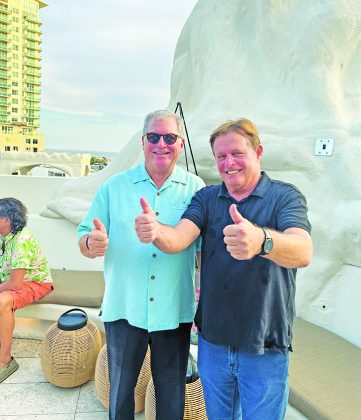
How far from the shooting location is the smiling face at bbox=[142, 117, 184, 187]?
1.28 m

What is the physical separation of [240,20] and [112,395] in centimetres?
336

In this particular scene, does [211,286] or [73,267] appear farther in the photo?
[73,267]

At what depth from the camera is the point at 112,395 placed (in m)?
1.43

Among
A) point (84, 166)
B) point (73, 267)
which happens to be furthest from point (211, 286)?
point (84, 166)

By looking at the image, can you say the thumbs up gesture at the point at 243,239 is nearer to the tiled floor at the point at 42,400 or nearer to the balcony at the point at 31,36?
the tiled floor at the point at 42,400

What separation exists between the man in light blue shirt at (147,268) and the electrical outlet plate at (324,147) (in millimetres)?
1683

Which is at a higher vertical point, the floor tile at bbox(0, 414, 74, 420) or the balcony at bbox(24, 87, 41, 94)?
the balcony at bbox(24, 87, 41, 94)

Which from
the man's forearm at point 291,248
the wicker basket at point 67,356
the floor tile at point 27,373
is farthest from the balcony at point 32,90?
the man's forearm at point 291,248

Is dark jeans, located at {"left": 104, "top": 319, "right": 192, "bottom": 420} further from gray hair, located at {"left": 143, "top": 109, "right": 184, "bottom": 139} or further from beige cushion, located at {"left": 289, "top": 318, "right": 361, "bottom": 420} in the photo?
gray hair, located at {"left": 143, "top": 109, "right": 184, "bottom": 139}

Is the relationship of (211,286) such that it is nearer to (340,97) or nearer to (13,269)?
(13,269)

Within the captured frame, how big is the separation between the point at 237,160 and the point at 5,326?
1986 mm

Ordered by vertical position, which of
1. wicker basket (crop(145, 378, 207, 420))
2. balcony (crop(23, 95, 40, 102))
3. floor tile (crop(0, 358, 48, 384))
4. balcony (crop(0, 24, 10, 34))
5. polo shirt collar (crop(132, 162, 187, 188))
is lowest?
floor tile (crop(0, 358, 48, 384))

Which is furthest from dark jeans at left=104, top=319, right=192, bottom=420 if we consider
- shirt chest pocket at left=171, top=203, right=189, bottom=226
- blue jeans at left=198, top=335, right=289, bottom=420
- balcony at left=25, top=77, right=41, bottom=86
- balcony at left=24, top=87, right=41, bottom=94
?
balcony at left=25, top=77, right=41, bottom=86

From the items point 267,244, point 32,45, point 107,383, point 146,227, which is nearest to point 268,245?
point 267,244
